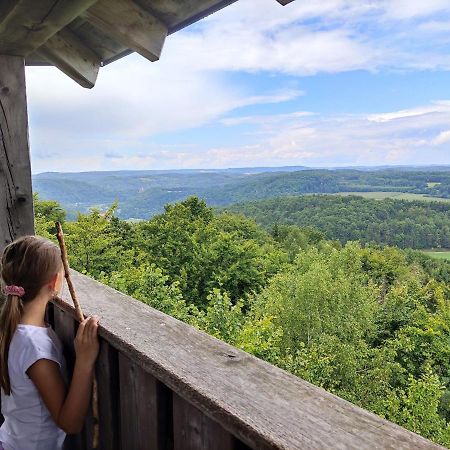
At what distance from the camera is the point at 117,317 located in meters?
1.47

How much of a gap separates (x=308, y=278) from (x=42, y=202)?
15.8 metres

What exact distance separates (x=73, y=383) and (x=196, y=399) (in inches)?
23.3

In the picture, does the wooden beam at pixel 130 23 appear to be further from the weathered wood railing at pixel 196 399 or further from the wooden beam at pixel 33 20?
the weathered wood railing at pixel 196 399

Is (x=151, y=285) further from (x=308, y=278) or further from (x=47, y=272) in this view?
(x=47, y=272)

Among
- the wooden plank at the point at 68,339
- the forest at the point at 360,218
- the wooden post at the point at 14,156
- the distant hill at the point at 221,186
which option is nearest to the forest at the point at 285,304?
the wooden post at the point at 14,156

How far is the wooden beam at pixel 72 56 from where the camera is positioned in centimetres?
229

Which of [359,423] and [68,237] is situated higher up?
[359,423]

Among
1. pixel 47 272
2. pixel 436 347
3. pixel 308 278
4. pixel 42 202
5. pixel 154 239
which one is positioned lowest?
pixel 436 347

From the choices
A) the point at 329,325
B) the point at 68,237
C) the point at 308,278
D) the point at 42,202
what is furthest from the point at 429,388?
the point at 42,202

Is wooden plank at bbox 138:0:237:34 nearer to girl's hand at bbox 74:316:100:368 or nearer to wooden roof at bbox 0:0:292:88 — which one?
wooden roof at bbox 0:0:292:88

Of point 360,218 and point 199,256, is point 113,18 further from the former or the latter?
point 360,218

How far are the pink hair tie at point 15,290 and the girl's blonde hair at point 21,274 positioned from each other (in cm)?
1

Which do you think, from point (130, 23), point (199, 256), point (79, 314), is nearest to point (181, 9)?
point (130, 23)

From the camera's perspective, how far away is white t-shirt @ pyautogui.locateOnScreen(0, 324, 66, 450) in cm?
149
